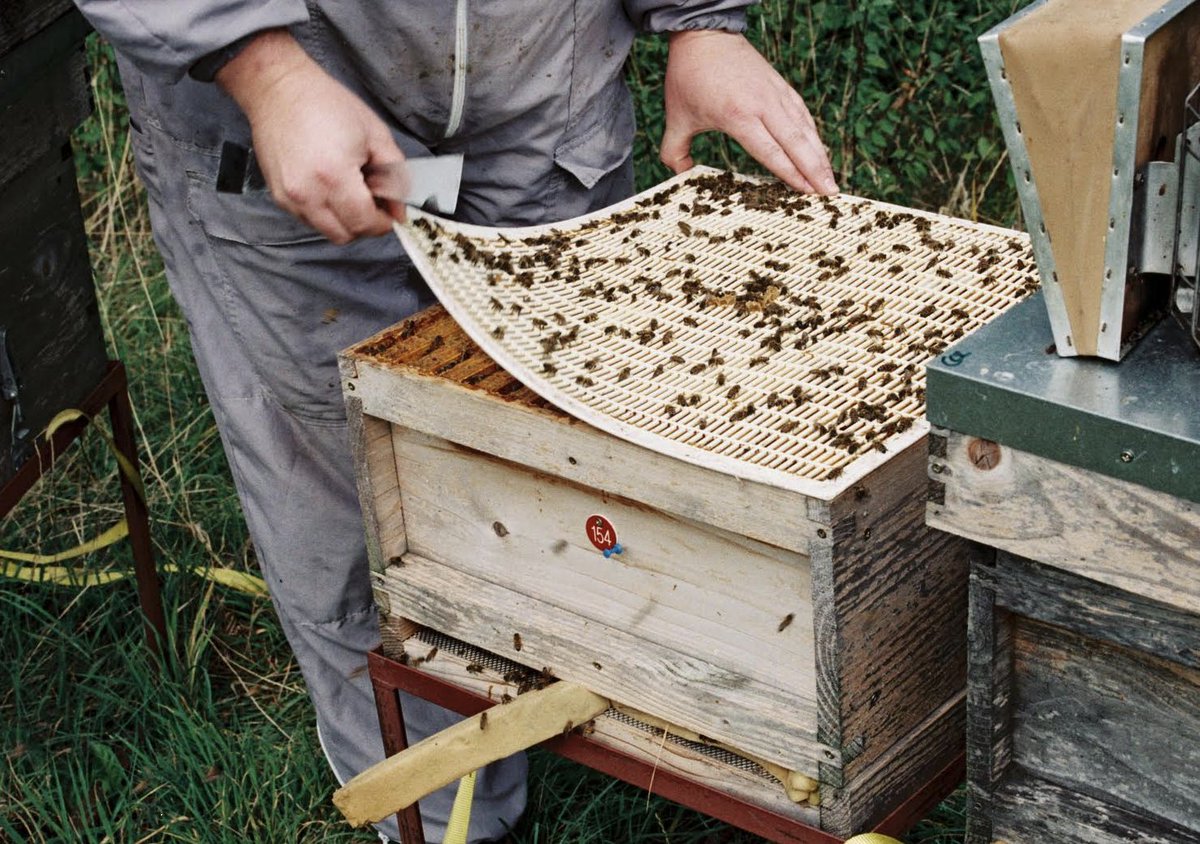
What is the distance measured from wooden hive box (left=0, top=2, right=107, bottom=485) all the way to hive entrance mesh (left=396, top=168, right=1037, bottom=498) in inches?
40.1

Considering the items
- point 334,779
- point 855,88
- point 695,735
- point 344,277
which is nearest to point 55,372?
point 344,277

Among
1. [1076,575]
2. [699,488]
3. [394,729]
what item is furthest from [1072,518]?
[394,729]

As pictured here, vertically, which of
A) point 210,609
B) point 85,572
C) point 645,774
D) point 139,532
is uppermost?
point 645,774

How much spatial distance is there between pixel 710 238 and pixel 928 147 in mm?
2675

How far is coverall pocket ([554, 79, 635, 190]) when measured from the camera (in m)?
2.86

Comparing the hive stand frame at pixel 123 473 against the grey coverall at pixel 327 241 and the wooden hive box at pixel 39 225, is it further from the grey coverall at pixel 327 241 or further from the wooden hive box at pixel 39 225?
the grey coverall at pixel 327 241

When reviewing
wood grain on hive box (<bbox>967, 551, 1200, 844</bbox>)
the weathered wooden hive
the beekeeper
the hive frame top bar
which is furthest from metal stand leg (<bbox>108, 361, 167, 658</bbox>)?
the hive frame top bar

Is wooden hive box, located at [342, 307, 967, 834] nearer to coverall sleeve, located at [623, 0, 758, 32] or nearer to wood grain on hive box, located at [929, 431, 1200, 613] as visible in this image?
wood grain on hive box, located at [929, 431, 1200, 613]

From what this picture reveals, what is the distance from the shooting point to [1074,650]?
177 cm

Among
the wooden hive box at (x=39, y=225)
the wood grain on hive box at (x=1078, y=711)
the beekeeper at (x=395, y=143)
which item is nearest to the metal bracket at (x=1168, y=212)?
the wood grain on hive box at (x=1078, y=711)

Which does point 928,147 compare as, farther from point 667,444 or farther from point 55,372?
point 667,444

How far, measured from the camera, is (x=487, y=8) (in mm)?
2566

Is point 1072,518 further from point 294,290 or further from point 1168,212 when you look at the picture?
point 294,290

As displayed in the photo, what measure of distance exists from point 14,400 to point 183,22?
995 millimetres
